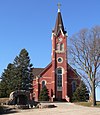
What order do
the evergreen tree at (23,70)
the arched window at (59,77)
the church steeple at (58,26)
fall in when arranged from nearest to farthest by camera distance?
the evergreen tree at (23,70) < the arched window at (59,77) < the church steeple at (58,26)

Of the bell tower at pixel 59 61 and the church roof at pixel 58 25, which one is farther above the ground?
the church roof at pixel 58 25

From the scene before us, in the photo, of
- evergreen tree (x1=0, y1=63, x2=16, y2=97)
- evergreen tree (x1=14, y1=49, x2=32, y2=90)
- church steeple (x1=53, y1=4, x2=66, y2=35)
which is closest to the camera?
evergreen tree (x1=0, y1=63, x2=16, y2=97)

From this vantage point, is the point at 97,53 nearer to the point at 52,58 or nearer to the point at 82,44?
the point at 82,44

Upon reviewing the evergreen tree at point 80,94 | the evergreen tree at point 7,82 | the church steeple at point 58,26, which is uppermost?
the church steeple at point 58,26

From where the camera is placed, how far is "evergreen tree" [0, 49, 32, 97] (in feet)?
210

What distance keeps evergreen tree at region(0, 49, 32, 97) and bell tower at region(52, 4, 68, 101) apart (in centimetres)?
640

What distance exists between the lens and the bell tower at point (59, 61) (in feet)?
225

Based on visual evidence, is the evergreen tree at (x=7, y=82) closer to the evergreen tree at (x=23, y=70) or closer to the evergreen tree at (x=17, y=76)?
the evergreen tree at (x=17, y=76)

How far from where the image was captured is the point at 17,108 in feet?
133

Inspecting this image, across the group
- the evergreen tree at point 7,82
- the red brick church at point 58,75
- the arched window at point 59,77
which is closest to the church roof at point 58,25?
the red brick church at point 58,75

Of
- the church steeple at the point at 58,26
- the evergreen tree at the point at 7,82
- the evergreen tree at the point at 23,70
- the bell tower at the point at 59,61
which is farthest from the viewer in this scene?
the church steeple at the point at 58,26

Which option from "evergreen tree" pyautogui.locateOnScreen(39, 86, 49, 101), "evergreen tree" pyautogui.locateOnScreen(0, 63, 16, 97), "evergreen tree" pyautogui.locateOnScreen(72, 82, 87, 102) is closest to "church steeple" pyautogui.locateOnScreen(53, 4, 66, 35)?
"evergreen tree" pyautogui.locateOnScreen(0, 63, 16, 97)

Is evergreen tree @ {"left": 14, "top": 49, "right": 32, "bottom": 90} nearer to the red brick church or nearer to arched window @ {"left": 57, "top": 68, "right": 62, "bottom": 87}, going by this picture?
the red brick church

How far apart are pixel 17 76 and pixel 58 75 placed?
34.9 ft
